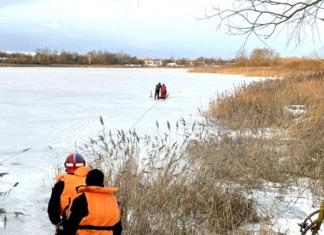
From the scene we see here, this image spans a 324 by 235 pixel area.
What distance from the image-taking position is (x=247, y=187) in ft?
20.4

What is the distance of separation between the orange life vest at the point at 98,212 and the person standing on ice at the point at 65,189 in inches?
13.1

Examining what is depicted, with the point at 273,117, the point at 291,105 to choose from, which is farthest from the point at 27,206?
the point at 291,105

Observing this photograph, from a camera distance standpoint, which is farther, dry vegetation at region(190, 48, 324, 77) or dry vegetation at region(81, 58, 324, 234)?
dry vegetation at region(190, 48, 324, 77)

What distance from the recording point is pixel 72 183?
3578 millimetres

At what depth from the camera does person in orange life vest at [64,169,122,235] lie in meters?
3.18

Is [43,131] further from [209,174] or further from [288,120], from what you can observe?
[209,174]

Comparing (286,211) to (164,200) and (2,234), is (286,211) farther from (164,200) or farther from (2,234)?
(2,234)

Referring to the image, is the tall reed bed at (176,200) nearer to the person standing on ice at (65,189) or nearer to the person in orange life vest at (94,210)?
the person standing on ice at (65,189)

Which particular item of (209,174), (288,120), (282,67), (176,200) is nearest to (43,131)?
(288,120)

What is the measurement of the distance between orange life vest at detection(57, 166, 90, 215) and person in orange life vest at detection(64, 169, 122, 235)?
1.03 ft

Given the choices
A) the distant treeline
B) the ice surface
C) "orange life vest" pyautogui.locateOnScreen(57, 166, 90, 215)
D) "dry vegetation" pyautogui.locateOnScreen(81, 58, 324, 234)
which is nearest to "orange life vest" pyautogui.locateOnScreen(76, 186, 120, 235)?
"orange life vest" pyautogui.locateOnScreen(57, 166, 90, 215)

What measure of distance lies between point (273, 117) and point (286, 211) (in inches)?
238

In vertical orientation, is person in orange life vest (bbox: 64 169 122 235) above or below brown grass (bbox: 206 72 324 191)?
above

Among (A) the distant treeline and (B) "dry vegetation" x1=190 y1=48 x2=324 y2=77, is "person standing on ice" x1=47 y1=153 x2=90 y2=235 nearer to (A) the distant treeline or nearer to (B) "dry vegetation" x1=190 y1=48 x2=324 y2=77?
(B) "dry vegetation" x1=190 y1=48 x2=324 y2=77
